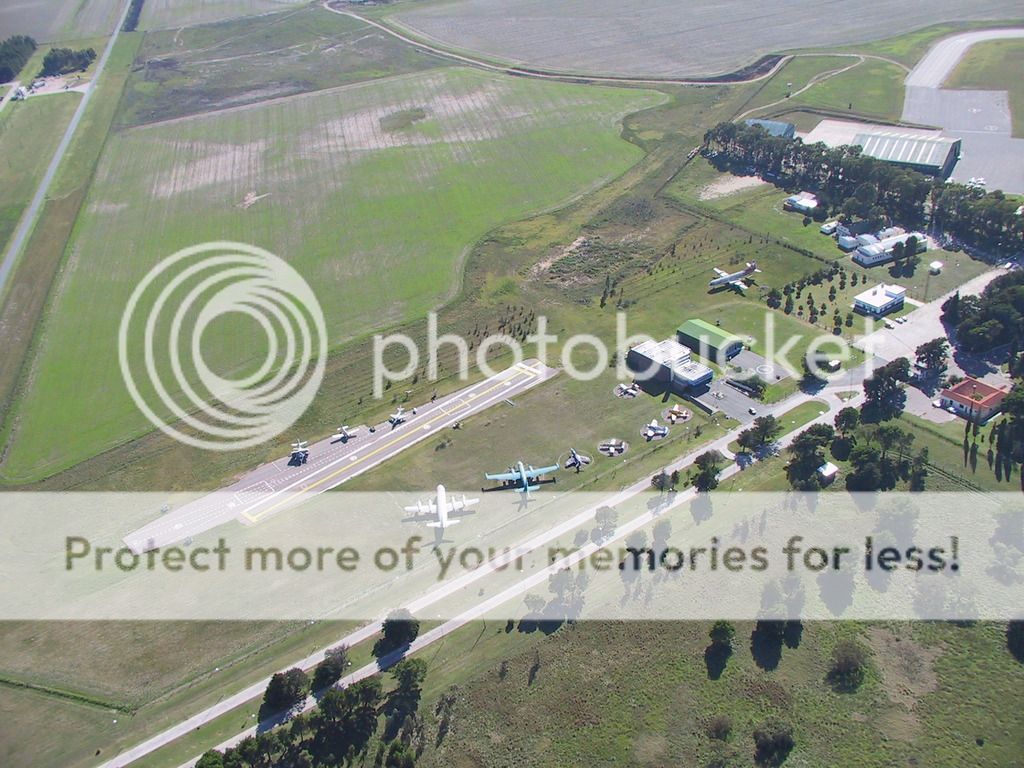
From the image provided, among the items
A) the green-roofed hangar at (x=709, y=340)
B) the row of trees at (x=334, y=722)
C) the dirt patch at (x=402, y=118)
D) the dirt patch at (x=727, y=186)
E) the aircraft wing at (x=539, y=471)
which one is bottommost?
the row of trees at (x=334, y=722)

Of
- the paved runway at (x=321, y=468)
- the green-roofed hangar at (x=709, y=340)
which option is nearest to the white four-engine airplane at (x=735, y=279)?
the green-roofed hangar at (x=709, y=340)

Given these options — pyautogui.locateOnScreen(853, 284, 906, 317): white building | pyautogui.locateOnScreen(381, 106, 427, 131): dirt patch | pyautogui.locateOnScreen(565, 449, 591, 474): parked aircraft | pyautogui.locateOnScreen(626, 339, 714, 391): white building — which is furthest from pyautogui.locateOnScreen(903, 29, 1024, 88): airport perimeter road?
pyautogui.locateOnScreen(565, 449, 591, 474): parked aircraft

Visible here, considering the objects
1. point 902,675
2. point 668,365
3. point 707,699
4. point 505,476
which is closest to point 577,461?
point 505,476

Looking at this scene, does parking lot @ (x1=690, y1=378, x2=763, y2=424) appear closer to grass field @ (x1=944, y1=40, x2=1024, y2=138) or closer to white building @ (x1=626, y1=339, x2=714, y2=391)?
white building @ (x1=626, y1=339, x2=714, y2=391)

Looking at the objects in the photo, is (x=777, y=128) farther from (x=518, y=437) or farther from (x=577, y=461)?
(x=577, y=461)

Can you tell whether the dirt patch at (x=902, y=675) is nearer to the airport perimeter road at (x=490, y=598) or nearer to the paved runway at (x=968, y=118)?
the airport perimeter road at (x=490, y=598)
